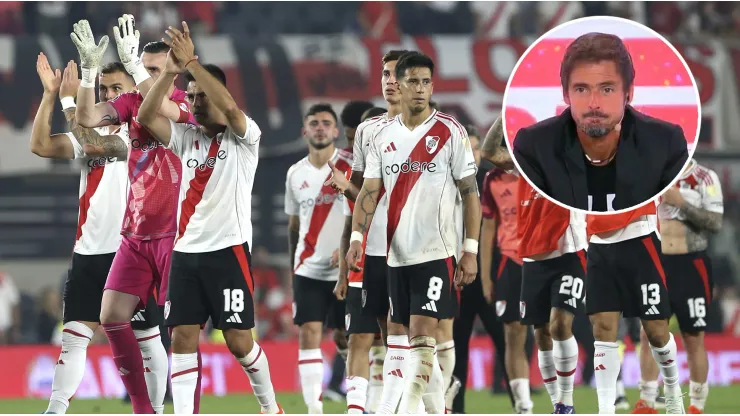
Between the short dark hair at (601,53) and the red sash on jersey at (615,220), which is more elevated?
the short dark hair at (601,53)

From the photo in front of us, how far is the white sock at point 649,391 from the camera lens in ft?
30.5

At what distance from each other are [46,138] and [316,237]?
104 inches

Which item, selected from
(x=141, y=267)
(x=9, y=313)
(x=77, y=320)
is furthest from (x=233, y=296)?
(x=9, y=313)

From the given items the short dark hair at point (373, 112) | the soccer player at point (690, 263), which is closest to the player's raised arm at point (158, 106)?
the short dark hair at point (373, 112)

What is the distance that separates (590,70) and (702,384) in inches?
248

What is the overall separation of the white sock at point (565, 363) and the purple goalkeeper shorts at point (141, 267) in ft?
9.29

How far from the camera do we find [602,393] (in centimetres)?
770

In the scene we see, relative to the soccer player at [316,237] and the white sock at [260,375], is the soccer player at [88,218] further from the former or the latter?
the soccer player at [316,237]

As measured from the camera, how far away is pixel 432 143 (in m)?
7.20

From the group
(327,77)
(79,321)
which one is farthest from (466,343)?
(327,77)

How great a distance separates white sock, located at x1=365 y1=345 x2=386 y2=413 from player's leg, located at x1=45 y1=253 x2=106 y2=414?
7.25 feet

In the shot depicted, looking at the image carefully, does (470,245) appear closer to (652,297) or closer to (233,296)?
(233,296)

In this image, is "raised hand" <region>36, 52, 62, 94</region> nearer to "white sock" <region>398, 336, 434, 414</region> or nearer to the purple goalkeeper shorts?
the purple goalkeeper shorts

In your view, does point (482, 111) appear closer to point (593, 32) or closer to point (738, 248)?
point (738, 248)
